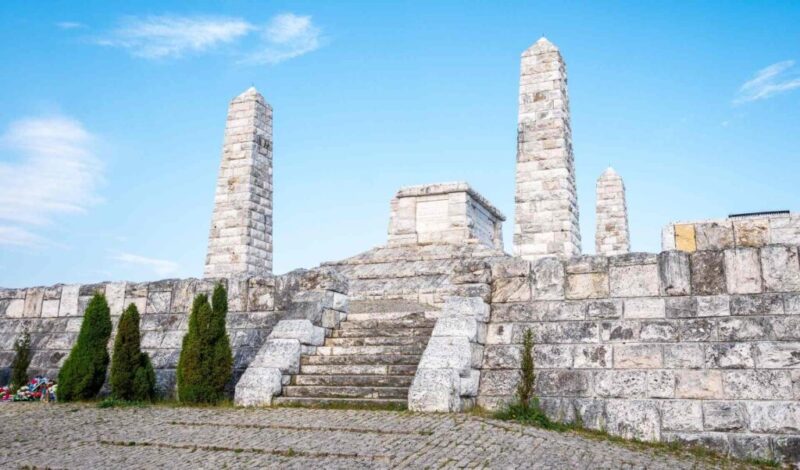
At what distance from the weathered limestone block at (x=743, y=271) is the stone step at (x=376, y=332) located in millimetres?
4158

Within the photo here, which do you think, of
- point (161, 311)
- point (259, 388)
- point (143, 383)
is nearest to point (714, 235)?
point (259, 388)

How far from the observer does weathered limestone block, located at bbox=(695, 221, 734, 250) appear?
11.0 m

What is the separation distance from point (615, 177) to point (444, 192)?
9.40 metres

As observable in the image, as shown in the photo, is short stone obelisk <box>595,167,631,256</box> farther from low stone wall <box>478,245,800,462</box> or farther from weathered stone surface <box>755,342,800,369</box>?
weathered stone surface <box>755,342,800,369</box>

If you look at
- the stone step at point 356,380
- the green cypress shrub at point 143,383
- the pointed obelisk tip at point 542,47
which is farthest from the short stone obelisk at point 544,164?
the green cypress shrub at point 143,383

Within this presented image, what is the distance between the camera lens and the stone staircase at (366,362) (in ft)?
31.1

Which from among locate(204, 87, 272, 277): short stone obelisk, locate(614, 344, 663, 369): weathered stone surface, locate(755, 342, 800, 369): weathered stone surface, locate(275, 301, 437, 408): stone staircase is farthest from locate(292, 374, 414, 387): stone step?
locate(204, 87, 272, 277): short stone obelisk

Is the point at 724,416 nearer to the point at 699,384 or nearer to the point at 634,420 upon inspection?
the point at 699,384

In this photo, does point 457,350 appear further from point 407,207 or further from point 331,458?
point 407,207

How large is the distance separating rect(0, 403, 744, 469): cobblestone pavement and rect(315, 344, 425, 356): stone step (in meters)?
1.59

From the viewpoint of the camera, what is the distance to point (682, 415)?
855cm

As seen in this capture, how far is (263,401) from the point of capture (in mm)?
9633

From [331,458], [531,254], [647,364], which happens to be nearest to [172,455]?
[331,458]

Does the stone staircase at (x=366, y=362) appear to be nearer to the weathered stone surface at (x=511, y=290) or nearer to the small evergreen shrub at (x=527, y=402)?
the weathered stone surface at (x=511, y=290)
